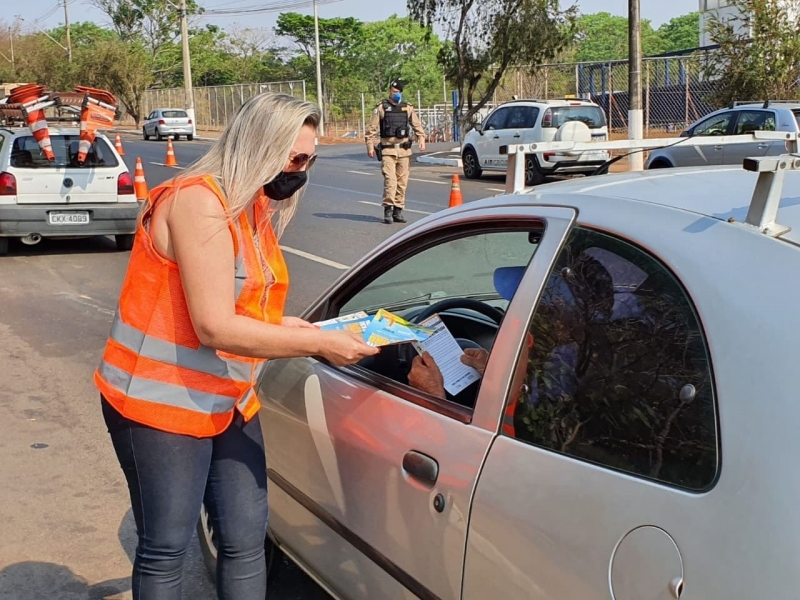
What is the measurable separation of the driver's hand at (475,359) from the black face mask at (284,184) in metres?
0.67

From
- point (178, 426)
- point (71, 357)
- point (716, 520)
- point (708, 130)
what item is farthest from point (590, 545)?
point (708, 130)

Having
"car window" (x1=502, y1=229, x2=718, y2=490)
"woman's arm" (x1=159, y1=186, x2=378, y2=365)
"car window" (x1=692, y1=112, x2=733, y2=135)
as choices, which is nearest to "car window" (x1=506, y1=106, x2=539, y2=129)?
"car window" (x1=692, y1=112, x2=733, y2=135)

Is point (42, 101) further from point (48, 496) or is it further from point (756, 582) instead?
point (756, 582)

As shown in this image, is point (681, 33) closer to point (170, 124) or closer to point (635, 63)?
point (170, 124)

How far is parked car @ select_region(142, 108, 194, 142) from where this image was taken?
42.0 meters

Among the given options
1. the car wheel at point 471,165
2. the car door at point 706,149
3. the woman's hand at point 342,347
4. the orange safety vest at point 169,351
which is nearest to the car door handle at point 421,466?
the woman's hand at point 342,347

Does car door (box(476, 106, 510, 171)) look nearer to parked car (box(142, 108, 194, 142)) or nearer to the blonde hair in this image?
the blonde hair

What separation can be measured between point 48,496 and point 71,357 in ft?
8.20

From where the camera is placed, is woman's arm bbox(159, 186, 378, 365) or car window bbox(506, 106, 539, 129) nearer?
woman's arm bbox(159, 186, 378, 365)

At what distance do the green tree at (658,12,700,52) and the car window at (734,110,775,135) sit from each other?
9912 cm

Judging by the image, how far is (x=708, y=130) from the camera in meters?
15.7

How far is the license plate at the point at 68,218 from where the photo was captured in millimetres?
10750

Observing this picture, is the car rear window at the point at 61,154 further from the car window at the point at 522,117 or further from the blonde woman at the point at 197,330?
the car window at the point at 522,117

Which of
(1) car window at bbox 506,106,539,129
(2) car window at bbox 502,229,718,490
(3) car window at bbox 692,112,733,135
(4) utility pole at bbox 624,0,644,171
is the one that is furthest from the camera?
A: (1) car window at bbox 506,106,539,129
